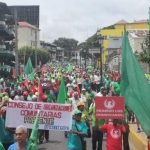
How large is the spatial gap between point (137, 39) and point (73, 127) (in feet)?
205

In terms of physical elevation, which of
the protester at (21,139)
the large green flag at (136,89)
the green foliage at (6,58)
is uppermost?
the green foliage at (6,58)

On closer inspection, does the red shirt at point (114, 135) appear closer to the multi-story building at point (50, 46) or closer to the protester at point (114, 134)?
the protester at point (114, 134)

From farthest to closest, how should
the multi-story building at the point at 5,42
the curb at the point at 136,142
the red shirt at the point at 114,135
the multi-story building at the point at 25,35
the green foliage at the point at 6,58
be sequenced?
the multi-story building at the point at 25,35, the green foliage at the point at 6,58, the multi-story building at the point at 5,42, the curb at the point at 136,142, the red shirt at the point at 114,135

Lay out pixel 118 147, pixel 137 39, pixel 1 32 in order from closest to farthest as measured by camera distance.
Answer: pixel 118 147
pixel 137 39
pixel 1 32

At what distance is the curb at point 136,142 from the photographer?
14954mm

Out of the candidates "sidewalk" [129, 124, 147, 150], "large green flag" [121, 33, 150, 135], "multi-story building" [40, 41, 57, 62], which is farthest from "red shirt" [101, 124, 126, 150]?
"multi-story building" [40, 41, 57, 62]

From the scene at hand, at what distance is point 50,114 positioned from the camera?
960 centimetres

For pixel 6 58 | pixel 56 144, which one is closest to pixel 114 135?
pixel 56 144

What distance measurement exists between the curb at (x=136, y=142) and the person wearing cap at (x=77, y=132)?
13.3 ft

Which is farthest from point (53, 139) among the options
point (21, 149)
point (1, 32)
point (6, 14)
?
point (6, 14)

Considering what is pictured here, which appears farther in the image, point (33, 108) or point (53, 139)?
point (53, 139)

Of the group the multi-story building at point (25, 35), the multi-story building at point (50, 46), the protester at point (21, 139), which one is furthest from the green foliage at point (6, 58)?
the multi-story building at point (50, 46)

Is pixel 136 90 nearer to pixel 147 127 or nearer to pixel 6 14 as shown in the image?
pixel 147 127

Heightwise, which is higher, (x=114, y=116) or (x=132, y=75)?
(x=132, y=75)
